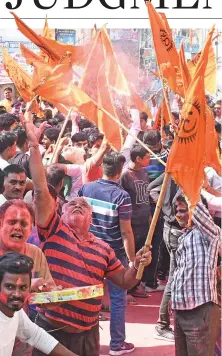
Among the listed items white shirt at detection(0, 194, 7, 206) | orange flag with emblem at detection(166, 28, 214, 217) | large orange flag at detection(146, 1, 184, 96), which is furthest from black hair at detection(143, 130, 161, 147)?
orange flag with emblem at detection(166, 28, 214, 217)

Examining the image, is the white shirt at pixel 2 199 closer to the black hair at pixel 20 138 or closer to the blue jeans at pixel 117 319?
the blue jeans at pixel 117 319

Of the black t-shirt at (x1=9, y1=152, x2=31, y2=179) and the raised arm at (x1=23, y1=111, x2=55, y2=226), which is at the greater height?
the raised arm at (x1=23, y1=111, x2=55, y2=226)

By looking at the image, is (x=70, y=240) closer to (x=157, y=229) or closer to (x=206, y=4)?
(x=206, y=4)

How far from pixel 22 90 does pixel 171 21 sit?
115 inches

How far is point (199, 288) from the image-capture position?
164 inches

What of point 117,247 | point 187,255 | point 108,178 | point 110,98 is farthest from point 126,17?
point 187,255

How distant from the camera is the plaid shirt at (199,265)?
4.12 metres

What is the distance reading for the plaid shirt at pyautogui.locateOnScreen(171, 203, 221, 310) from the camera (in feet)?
13.5

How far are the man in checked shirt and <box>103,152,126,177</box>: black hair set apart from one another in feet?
4.98

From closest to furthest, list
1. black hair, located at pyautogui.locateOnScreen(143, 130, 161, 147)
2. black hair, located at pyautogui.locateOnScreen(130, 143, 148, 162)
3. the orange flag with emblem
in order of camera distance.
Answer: the orange flag with emblem → black hair, located at pyautogui.locateOnScreen(130, 143, 148, 162) → black hair, located at pyautogui.locateOnScreen(143, 130, 161, 147)

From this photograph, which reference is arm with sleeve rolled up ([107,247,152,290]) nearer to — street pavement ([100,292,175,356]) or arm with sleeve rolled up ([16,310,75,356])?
arm with sleeve rolled up ([16,310,75,356])

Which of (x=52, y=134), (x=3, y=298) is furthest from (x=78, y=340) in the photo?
(x=52, y=134)

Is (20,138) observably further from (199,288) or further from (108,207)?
(199,288)

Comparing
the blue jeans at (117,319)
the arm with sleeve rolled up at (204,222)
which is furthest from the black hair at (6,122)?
the arm with sleeve rolled up at (204,222)
